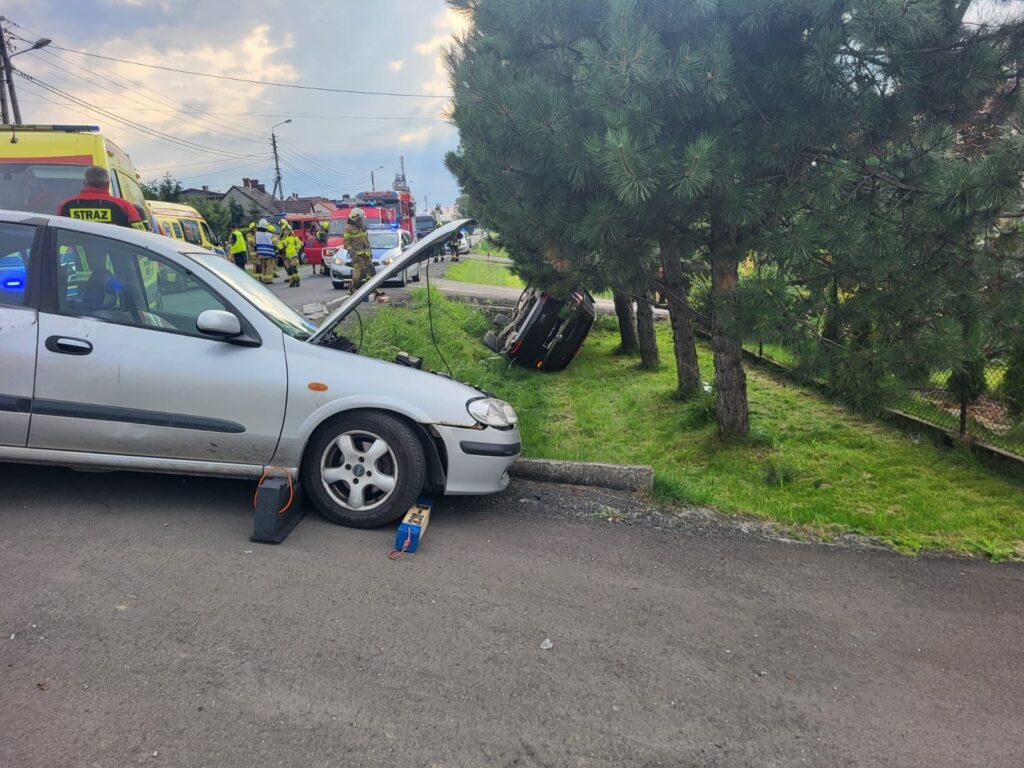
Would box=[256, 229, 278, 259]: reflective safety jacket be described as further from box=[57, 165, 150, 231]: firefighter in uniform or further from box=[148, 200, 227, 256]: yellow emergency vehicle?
box=[57, 165, 150, 231]: firefighter in uniform

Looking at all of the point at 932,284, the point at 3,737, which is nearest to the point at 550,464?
the point at 932,284

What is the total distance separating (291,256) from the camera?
773 inches

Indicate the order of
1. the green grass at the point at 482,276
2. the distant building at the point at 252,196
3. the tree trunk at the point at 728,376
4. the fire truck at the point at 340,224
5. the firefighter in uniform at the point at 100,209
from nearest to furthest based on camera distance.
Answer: the tree trunk at the point at 728,376
the firefighter in uniform at the point at 100,209
the fire truck at the point at 340,224
the green grass at the point at 482,276
the distant building at the point at 252,196

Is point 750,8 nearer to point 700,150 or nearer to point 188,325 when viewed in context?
point 700,150

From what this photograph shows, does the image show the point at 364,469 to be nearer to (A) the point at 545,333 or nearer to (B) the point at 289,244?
(A) the point at 545,333

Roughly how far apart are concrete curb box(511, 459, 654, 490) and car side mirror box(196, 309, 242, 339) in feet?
7.39

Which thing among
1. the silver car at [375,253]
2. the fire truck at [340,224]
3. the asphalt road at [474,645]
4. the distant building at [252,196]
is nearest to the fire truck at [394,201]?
the fire truck at [340,224]

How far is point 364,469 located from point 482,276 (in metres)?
21.8

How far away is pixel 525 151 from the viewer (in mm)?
5387

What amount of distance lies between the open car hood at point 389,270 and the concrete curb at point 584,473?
1686mm

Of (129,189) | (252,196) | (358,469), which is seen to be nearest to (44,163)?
(129,189)

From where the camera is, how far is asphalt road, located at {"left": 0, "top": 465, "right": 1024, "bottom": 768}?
253cm

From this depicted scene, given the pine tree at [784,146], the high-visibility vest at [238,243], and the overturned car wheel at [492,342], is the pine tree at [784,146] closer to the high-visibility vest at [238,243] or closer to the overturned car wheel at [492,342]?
the overturned car wheel at [492,342]

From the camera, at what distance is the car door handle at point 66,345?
404cm
